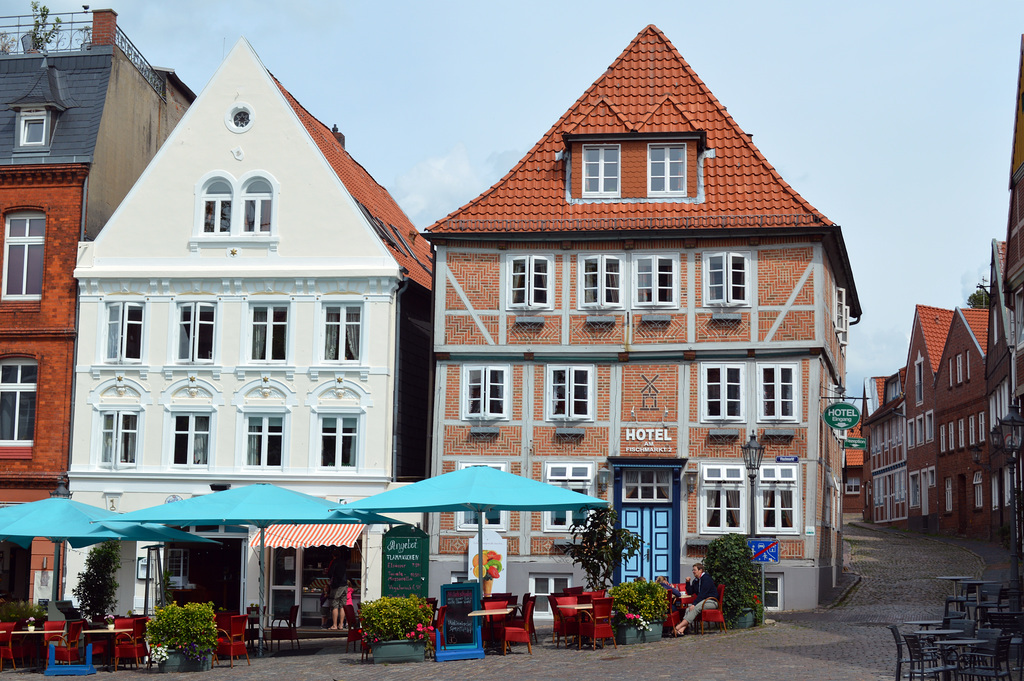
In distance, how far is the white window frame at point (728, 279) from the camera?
30.4 metres

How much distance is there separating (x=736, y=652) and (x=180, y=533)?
11151mm

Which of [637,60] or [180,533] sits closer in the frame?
[180,533]

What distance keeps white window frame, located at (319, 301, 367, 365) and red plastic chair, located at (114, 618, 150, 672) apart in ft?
36.5

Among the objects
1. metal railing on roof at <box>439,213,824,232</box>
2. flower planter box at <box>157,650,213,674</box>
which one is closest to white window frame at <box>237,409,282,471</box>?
metal railing on roof at <box>439,213,824,232</box>

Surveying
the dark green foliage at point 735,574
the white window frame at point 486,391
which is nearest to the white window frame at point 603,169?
the white window frame at point 486,391

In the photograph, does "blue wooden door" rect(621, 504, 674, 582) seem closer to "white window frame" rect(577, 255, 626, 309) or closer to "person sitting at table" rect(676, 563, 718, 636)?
"white window frame" rect(577, 255, 626, 309)

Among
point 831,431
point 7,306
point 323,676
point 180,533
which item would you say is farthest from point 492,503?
point 7,306

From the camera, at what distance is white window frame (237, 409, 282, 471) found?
103 feet

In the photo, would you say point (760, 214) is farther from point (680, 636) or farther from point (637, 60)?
point (680, 636)

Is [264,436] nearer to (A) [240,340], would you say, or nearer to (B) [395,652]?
(A) [240,340]

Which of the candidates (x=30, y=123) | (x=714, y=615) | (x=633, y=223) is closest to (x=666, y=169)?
(x=633, y=223)

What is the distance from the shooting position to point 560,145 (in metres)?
32.9

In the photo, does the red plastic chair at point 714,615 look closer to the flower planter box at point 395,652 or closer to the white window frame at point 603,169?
the flower planter box at point 395,652

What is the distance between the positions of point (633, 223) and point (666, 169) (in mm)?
1799
